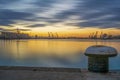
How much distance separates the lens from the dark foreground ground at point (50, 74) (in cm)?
650

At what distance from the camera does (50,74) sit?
696 cm

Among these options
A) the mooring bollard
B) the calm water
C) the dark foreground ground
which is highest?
the mooring bollard

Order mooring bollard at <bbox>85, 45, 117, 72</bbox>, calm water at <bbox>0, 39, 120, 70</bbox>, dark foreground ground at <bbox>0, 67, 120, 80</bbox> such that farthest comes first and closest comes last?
1. calm water at <bbox>0, 39, 120, 70</bbox>
2. mooring bollard at <bbox>85, 45, 117, 72</bbox>
3. dark foreground ground at <bbox>0, 67, 120, 80</bbox>

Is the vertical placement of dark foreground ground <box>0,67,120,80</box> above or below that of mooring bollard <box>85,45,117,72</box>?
below

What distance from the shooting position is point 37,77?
6582 mm

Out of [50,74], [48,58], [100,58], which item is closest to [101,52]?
[100,58]

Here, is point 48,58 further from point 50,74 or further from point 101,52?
point 50,74

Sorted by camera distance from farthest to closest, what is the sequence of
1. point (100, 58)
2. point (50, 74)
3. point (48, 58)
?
1. point (48, 58)
2. point (100, 58)
3. point (50, 74)

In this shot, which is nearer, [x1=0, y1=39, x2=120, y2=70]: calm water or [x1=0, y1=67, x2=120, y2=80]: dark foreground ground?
[x1=0, y1=67, x2=120, y2=80]: dark foreground ground

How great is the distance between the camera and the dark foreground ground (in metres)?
6.50

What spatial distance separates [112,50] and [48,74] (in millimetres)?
2042

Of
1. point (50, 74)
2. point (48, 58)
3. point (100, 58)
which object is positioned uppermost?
point (100, 58)

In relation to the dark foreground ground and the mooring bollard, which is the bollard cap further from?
the dark foreground ground

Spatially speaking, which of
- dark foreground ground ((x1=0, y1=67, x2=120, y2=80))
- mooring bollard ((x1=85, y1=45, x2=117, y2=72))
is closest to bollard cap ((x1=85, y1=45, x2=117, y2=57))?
mooring bollard ((x1=85, y1=45, x2=117, y2=72))
